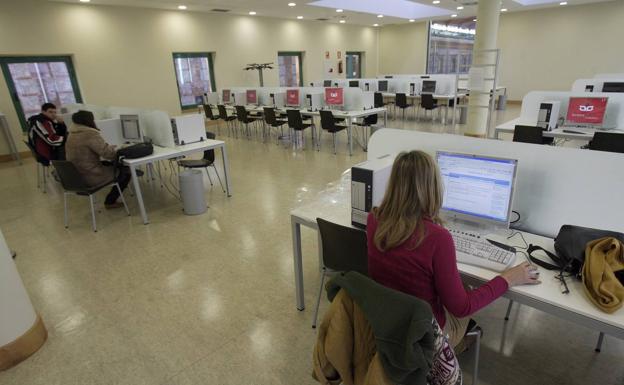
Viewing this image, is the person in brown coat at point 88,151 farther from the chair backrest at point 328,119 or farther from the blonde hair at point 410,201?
the chair backrest at point 328,119

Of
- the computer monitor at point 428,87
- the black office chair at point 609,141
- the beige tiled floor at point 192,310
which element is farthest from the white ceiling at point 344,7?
the black office chair at point 609,141

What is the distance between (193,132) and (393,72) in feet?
A: 40.2

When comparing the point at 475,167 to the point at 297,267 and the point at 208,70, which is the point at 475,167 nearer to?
the point at 297,267

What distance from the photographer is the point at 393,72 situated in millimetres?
14711

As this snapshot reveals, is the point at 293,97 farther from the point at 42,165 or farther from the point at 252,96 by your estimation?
the point at 42,165

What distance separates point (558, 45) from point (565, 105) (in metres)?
8.19

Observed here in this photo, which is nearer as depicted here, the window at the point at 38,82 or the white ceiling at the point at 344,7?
the window at the point at 38,82

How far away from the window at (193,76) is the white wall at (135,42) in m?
0.26

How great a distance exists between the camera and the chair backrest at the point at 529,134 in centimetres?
409

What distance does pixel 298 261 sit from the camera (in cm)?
→ 217

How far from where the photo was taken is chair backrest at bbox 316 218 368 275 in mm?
1646

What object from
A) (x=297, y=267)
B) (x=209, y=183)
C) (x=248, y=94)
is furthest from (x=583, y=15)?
(x=297, y=267)

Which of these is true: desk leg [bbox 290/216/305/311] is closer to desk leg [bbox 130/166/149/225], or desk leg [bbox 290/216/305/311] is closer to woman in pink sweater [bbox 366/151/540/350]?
woman in pink sweater [bbox 366/151/540/350]

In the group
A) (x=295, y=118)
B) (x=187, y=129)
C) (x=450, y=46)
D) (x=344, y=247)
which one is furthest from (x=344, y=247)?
(x=450, y=46)
